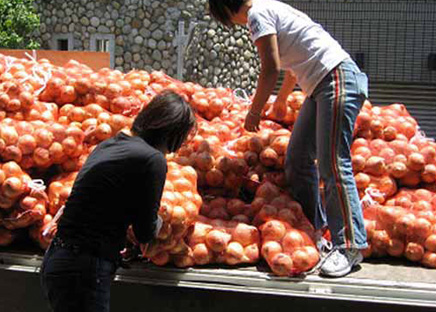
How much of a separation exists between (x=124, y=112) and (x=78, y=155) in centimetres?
52

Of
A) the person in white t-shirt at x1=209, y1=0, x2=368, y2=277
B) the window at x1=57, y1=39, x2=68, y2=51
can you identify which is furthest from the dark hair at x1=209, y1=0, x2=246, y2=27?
the window at x1=57, y1=39, x2=68, y2=51

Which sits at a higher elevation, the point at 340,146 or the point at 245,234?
the point at 340,146

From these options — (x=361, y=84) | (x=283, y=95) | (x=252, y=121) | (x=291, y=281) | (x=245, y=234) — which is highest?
(x=361, y=84)

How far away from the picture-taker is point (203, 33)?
13516 mm

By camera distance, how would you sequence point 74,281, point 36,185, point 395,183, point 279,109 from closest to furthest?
point 74,281 → point 36,185 → point 395,183 → point 279,109

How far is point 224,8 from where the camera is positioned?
2.99m

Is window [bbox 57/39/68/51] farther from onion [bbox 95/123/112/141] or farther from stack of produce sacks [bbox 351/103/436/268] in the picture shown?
stack of produce sacks [bbox 351/103/436/268]

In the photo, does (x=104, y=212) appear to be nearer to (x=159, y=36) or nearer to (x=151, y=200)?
(x=151, y=200)

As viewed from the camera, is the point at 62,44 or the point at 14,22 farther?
the point at 62,44

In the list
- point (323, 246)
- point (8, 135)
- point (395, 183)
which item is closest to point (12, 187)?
point (8, 135)

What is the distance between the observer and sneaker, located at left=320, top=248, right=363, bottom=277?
8.91ft

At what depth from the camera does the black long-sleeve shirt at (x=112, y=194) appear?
7.01ft

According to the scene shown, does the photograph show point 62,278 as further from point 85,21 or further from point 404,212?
point 85,21

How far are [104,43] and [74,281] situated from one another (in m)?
12.5
